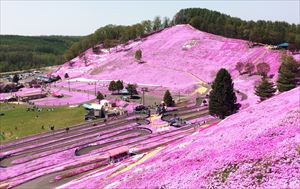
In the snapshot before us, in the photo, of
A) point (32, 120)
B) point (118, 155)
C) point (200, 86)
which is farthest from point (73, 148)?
point (200, 86)

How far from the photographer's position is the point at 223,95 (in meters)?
77.9

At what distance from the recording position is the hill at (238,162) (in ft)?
72.6

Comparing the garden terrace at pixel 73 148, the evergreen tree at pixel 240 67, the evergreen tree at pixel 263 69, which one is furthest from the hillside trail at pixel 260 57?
the garden terrace at pixel 73 148

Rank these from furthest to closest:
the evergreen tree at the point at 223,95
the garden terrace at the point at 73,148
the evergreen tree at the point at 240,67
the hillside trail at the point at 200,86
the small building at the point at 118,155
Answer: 1. the evergreen tree at the point at 240,67
2. the hillside trail at the point at 200,86
3. the evergreen tree at the point at 223,95
4. the small building at the point at 118,155
5. the garden terrace at the point at 73,148

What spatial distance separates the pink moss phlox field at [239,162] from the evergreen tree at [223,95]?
3999 cm

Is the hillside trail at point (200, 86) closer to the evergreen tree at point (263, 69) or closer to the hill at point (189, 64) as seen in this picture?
the hill at point (189, 64)

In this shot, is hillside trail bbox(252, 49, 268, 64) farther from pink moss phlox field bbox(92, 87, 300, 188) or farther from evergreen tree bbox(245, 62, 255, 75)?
pink moss phlox field bbox(92, 87, 300, 188)

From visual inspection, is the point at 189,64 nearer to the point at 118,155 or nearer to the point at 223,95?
the point at 223,95

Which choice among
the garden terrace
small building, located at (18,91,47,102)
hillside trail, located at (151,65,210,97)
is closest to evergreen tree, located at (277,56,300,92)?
the garden terrace

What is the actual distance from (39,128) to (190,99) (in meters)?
48.8

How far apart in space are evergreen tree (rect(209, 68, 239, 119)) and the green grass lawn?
41516 mm

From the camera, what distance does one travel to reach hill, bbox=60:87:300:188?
22.1 metres

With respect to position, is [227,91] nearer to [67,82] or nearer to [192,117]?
[192,117]

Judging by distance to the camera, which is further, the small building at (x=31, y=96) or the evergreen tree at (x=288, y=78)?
the small building at (x=31, y=96)
